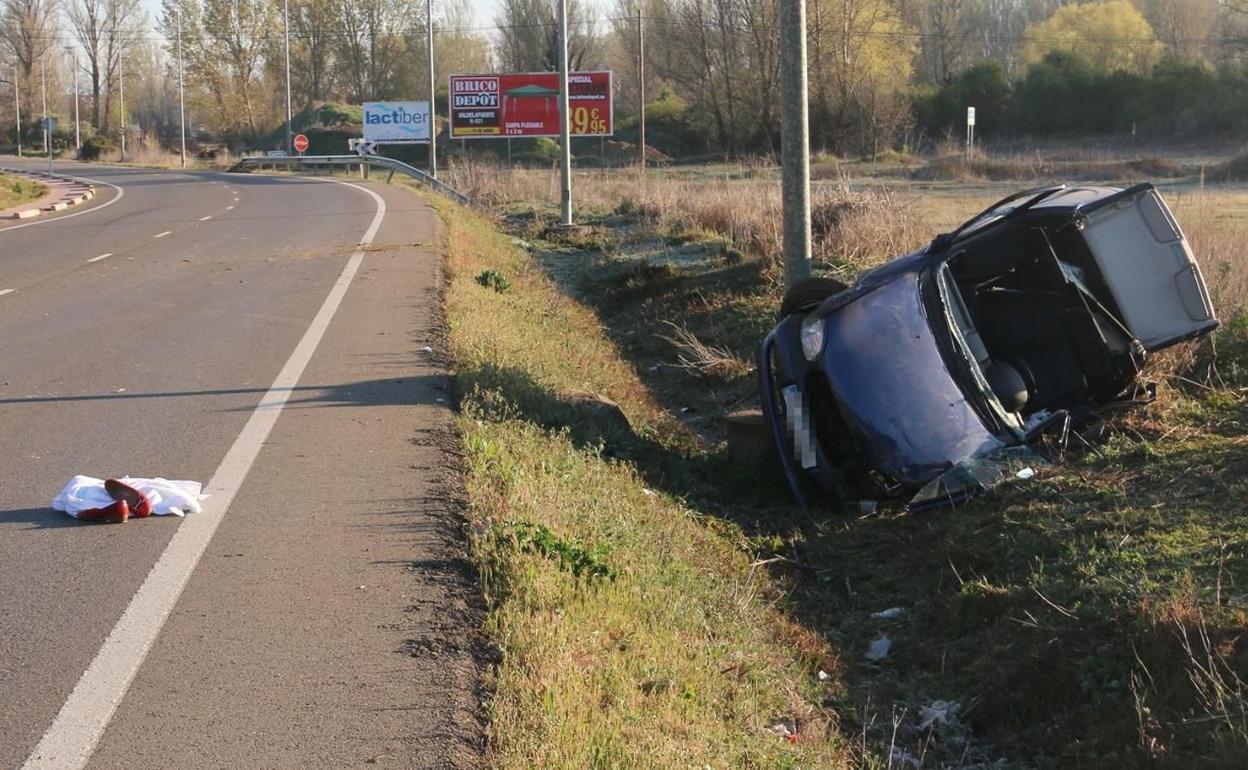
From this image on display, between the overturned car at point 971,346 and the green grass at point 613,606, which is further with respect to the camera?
the overturned car at point 971,346

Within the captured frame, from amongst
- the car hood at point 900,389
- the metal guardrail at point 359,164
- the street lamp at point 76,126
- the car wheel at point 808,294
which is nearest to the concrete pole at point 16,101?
the street lamp at point 76,126

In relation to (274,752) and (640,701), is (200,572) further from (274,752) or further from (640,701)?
(640,701)

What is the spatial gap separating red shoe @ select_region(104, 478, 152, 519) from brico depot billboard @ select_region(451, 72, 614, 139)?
147 ft

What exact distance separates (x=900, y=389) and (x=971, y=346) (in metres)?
0.94

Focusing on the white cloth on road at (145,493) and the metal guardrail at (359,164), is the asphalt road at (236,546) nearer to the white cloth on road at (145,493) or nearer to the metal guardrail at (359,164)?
the white cloth on road at (145,493)

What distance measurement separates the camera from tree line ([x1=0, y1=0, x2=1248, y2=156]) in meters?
59.9

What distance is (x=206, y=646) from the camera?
4.61 meters

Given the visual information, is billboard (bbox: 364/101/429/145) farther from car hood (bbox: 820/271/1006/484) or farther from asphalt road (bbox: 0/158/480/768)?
car hood (bbox: 820/271/1006/484)

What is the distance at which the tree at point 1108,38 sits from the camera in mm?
68188

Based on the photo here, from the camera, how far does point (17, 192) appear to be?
1398 inches

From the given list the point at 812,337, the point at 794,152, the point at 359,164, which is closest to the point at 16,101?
the point at 359,164

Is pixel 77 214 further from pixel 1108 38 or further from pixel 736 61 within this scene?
pixel 1108 38

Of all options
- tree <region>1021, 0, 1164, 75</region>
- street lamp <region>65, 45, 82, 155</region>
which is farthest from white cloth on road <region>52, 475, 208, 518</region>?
street lamp <region>65, 45, 82, 155</region>

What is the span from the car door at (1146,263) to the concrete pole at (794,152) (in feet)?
9.98
